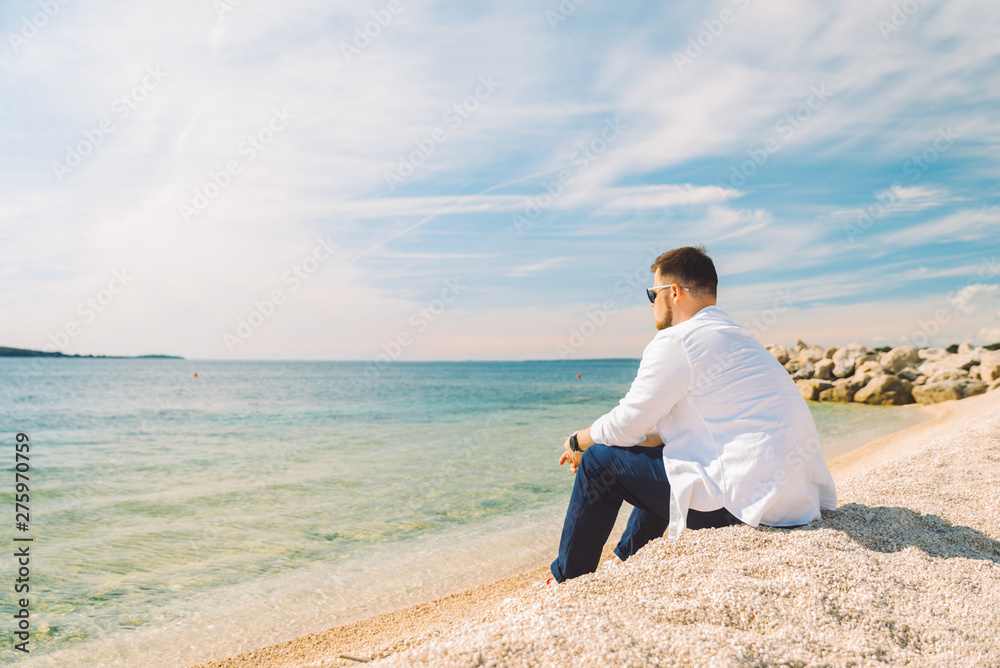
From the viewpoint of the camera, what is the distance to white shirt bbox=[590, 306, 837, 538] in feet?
9.09

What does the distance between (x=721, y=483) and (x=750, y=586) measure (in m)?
0.49

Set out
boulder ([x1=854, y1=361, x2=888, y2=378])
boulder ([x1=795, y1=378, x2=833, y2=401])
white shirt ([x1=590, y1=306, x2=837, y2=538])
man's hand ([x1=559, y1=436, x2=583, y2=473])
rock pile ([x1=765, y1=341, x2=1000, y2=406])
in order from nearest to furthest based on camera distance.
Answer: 1. white shirt ([x1=590, y1=306, x2=837, y2=538])
2. man's hand ([x1=559, y1=436, x2=583, y2=473])
3. rock pile ([x1=765, y1=341, x2=1000, y2=406])
4. boulder ([x1=854, y1=361, x2=888, y2=378])
5. boulder ([x1=795, y1=378, x2=833, y2=401])

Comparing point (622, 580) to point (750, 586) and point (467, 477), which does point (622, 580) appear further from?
point (467, 477)

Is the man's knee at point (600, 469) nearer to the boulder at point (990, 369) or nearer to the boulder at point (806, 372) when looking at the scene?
the boulder at point (990, 369)

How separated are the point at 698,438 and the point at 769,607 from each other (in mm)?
806

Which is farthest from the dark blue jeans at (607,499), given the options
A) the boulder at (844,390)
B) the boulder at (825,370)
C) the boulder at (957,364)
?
the boulder at (825,370)

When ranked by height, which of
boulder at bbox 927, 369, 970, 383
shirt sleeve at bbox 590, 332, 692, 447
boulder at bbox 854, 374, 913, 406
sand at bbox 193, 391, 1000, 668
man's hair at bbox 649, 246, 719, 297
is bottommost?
boulder at bbox 854, 374, 913, 406

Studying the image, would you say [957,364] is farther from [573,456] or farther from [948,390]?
[573,456]

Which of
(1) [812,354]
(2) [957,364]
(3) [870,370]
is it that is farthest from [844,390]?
(1) [812,354]

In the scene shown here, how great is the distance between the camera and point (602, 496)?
3154 mm

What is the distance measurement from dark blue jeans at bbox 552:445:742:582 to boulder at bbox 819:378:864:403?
22.2 m

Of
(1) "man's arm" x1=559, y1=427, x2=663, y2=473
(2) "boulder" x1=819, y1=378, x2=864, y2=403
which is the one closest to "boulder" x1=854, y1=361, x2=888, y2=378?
(2) "boulder" x1=819, y1=378, x2=864, y2=403

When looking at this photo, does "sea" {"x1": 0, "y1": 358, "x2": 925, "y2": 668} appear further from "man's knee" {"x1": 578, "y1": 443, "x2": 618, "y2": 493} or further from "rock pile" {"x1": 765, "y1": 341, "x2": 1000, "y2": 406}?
"rock pile" {"x1": 765, "y1": 341, "x2": 1000, "y2": 406}

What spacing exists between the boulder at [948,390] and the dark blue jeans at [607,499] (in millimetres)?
20914
